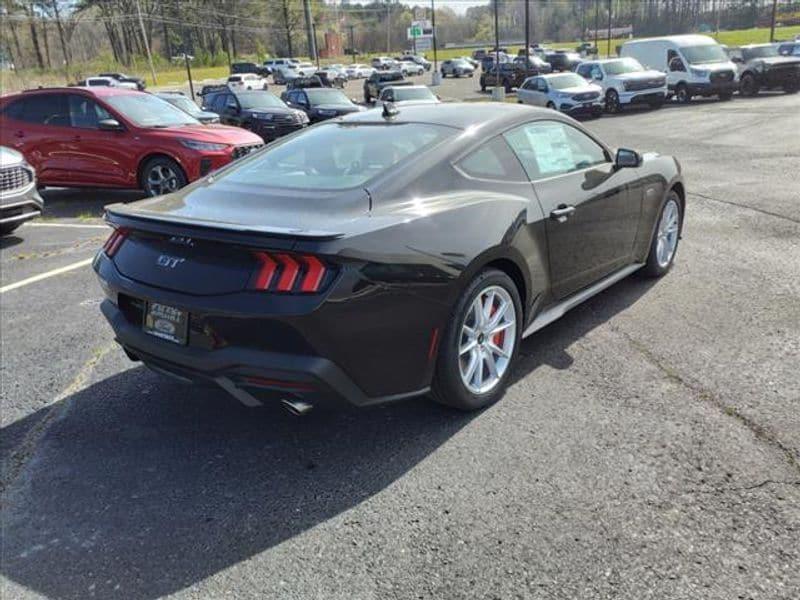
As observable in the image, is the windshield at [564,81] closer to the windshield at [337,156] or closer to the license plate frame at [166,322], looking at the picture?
the windshield at [337,156]

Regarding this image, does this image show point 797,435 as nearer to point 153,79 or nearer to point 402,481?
point 402,481

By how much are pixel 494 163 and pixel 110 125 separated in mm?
8205

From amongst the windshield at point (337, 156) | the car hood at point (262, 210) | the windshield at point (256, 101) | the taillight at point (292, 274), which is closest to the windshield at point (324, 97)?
the windshield at point (256, 101)

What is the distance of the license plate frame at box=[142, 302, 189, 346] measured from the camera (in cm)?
303

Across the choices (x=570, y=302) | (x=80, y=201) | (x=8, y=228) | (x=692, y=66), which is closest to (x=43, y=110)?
(x=80, y=201)

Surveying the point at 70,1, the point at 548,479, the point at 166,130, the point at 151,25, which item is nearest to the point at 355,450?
the point at 548,479

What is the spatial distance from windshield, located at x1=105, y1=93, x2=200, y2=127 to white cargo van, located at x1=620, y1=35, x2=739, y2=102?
1942 cm

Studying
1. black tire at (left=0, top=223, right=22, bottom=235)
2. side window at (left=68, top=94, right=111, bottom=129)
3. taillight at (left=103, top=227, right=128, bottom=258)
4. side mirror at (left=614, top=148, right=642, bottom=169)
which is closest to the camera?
taillight at (left=103, top=227, right=128, bottom=258)

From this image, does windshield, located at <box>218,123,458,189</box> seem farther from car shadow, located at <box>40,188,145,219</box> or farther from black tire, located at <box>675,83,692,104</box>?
black tire, located at <box>675,83,692,104</box>

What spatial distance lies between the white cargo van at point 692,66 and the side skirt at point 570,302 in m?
21.8

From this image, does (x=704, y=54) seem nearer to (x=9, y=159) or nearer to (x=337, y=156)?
(x=9, y=159)

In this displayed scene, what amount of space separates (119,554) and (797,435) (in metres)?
3.00

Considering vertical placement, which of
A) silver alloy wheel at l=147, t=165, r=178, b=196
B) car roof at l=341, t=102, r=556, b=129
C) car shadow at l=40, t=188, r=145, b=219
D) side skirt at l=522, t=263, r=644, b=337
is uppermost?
car roof at l=341, t=102, r=556, b=129

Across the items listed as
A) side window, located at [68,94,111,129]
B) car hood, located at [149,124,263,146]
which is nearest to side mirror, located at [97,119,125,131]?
side window, located at [68,94,111,129]
